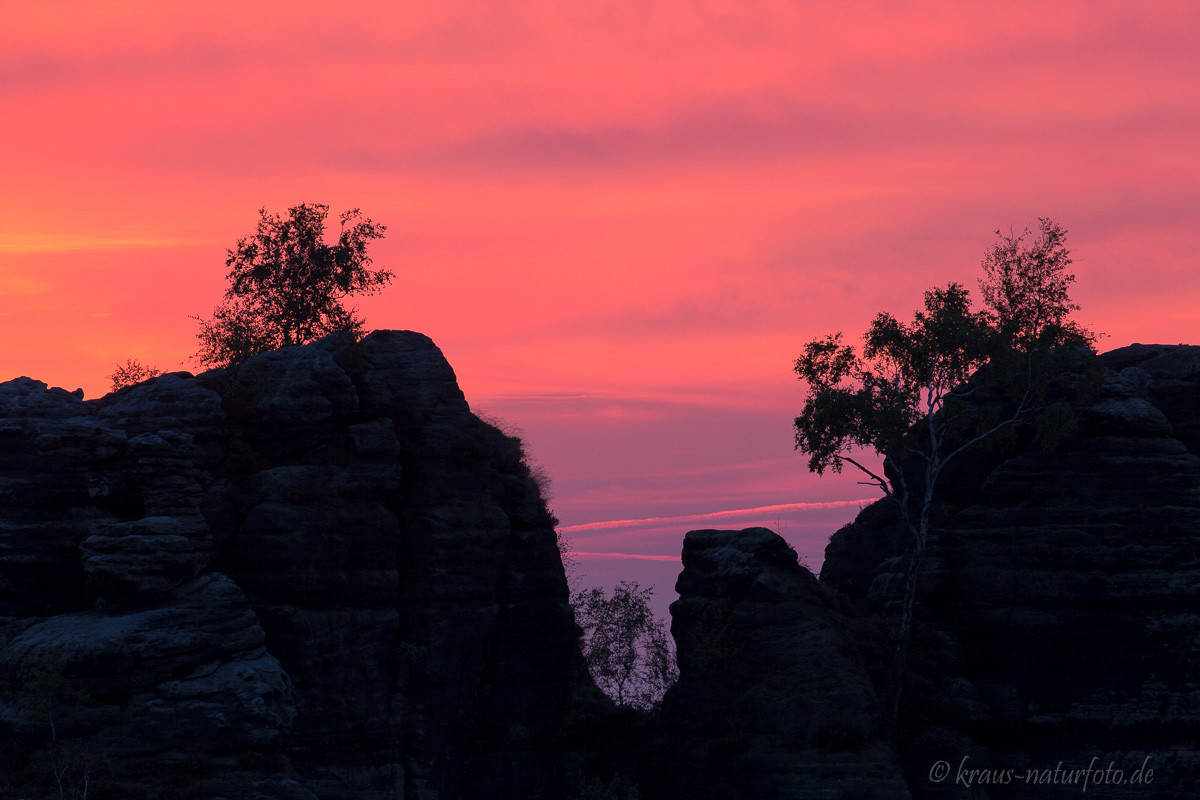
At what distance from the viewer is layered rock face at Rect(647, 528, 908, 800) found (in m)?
63.8

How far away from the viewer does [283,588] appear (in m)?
59.7

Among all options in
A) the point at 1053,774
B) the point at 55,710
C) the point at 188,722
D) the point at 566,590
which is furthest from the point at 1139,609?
the point at 55,710

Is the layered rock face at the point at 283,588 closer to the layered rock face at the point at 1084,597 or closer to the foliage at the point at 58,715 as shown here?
the foliage at the point at 58,715

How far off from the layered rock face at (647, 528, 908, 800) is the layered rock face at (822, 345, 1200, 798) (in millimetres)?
7359

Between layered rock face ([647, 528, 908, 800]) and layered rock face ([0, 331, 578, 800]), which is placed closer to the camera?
layered rock face ([0, 331, 578, 800])

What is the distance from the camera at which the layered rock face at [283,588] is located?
4909 cm

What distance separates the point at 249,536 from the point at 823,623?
Result: 33.0 m

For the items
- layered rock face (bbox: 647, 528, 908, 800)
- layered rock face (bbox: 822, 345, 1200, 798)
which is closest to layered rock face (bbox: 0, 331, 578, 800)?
layered rock face (bbox: 647, 528, 908, 800)

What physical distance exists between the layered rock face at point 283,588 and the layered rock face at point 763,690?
780 centimetres

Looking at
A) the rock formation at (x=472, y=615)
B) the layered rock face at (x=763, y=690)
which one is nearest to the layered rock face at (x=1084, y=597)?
the rock formation at (x=472, y=615)

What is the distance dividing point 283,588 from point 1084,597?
45.4m

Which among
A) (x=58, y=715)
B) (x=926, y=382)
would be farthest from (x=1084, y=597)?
(x=58, y=715)

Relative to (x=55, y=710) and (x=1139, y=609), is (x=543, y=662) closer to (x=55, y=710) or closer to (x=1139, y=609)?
(x=55, y=710)

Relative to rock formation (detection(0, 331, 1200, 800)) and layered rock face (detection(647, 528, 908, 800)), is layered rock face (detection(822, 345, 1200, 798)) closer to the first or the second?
rock formation (detection(0, 331, 1200, 800))
